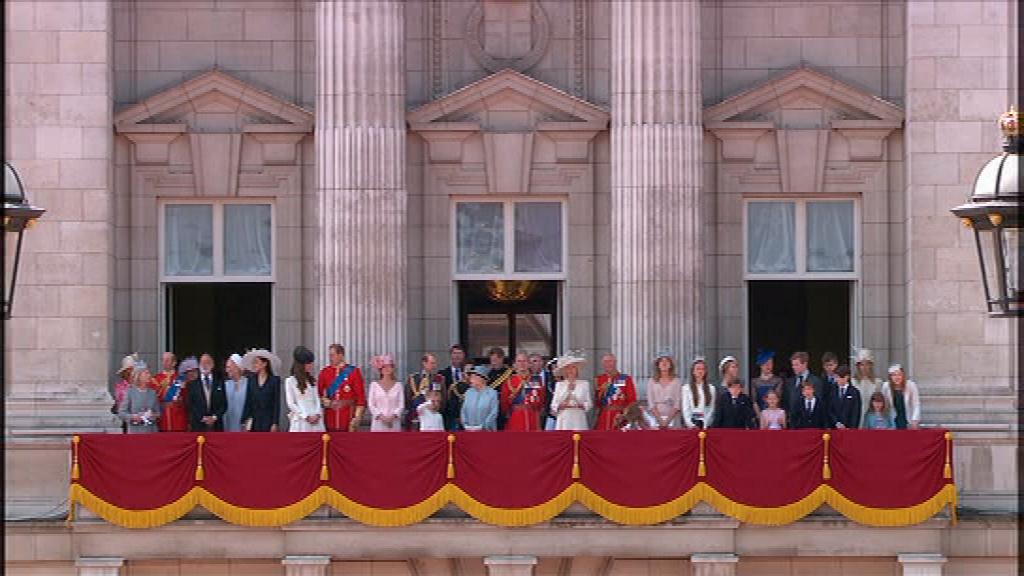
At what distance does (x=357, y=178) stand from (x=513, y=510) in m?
6.02

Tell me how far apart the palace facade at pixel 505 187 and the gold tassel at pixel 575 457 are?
10.3 ft

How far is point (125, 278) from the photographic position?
1350 inches

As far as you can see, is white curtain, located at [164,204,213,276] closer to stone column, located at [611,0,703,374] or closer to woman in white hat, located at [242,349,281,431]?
woman in white hat, located at [242,349,281,431]

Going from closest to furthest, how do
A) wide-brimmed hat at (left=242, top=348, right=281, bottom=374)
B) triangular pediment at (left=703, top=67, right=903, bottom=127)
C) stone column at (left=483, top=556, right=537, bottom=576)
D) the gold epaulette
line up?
1. stone column at (left=483, top=556, right=537, bottom=576)
2. the gold epaulette
3. wide-brimmed hat at (left=242, top=348, right=281, bottom=374)
4. triangular pediment at (left=703, top=67, right=903, bottom=127)

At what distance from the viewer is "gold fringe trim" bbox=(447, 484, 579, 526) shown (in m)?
30.1

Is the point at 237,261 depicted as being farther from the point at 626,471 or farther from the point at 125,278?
the point at 626,471

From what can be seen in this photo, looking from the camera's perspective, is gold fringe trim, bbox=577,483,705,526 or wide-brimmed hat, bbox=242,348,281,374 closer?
gold fringe trim, bbox=577,483,705,526

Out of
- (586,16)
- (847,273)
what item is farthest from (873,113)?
(586,16)

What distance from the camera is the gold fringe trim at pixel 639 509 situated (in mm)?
30094

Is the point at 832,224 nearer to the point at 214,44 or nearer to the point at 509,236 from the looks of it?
the point at 509,236

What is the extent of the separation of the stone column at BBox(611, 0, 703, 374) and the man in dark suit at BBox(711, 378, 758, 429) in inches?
89.2

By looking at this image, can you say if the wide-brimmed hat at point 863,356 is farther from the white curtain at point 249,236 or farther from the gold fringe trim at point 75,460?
the gold fringe trim at point 75,460

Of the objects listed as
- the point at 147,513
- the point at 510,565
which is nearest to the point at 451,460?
the point at 510,565

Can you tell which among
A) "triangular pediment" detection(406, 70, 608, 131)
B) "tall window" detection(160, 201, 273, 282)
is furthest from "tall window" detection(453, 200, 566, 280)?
"tall window" detection(160, 201, 273, 282)
